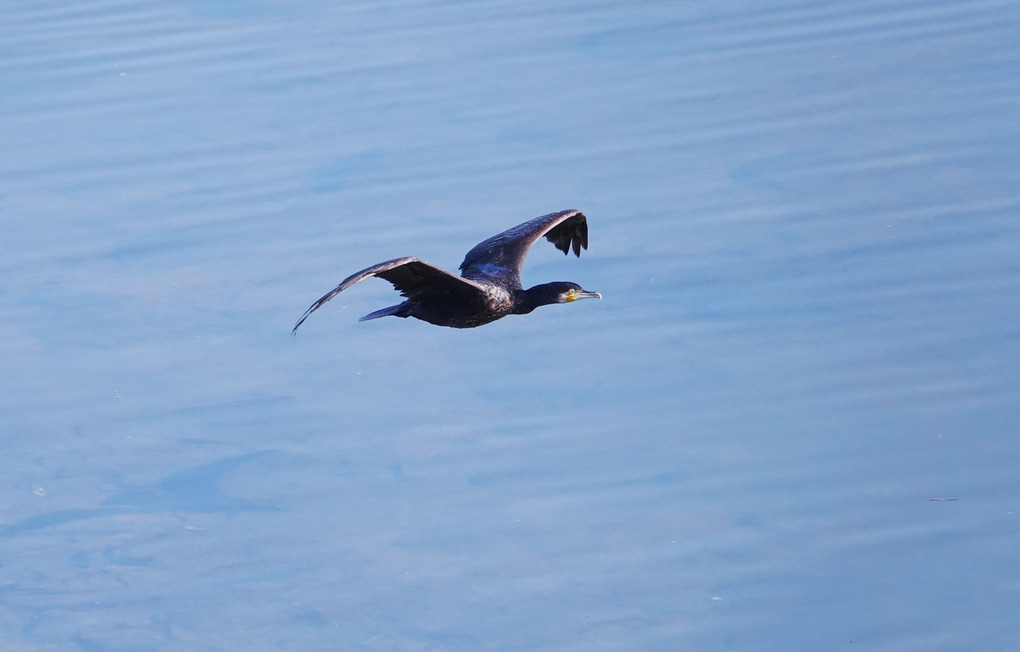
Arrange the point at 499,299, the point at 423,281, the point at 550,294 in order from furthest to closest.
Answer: the point at 550,294 → the point at 499,299 → the point at 423,281

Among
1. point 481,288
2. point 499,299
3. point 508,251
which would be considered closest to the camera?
point 481,288

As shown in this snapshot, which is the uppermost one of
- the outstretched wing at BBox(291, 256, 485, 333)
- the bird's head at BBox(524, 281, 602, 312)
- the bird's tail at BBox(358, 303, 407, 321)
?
the outstretched wing at BBox(291, 256, 485, 333)

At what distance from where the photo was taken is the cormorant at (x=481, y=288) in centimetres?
670

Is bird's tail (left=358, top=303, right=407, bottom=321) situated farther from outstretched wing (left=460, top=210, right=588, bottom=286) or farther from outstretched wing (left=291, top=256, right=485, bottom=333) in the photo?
outstretched wing (left=460, top=210, right=588, bottom=286)

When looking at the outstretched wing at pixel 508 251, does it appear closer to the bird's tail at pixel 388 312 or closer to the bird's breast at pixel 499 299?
the bird's breast at pixel 499 299

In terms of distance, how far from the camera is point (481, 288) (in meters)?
6.84

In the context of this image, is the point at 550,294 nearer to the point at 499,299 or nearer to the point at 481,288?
the point at 499,299

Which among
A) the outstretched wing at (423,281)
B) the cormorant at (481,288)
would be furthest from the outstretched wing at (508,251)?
the outstretched wing at (423,281)

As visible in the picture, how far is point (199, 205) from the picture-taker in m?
10.3

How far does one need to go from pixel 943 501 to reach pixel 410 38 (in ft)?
22.9

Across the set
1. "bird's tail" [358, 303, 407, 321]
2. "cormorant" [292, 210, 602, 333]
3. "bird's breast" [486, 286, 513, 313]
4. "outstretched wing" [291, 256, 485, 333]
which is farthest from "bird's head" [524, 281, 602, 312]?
"bird's tail" [358, 303, 407, 321]

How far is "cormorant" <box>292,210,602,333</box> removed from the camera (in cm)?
670

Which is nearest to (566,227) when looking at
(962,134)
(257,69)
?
(962,134)

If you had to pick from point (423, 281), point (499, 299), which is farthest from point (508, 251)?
point (423, 281)
